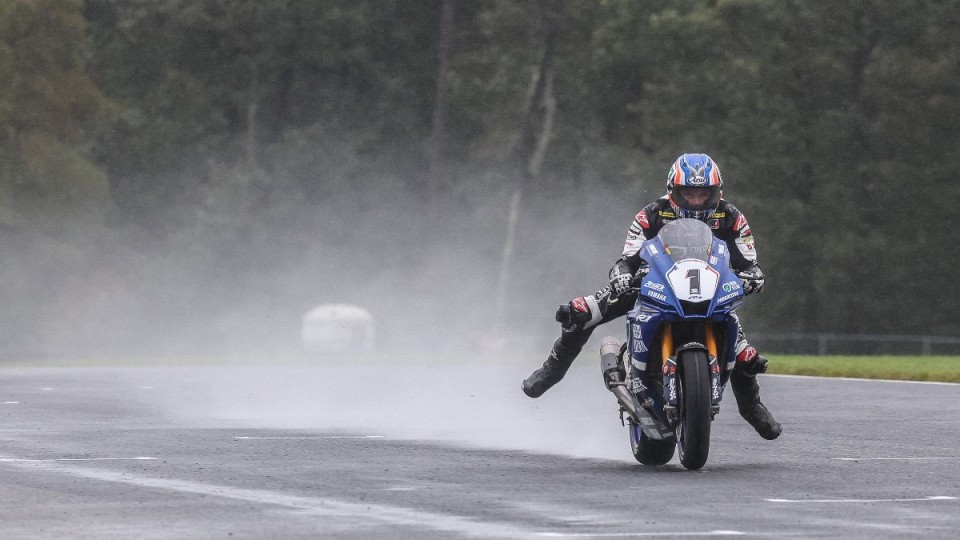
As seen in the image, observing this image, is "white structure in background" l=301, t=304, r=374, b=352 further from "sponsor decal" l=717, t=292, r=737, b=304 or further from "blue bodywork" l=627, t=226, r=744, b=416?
"sponsor decal" l=717, t=292, r=737, b=304

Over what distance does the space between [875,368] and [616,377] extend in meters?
17.0

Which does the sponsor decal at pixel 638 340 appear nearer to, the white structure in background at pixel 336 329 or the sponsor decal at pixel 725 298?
the sponsor decal at pixel 725 298

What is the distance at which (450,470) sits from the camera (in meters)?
13.3

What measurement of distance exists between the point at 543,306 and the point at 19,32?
68.2 feet

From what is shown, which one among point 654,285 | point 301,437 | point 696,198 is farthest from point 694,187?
point 301,437

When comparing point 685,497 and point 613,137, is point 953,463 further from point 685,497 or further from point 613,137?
point 613,137

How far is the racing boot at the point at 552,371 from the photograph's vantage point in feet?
48.8

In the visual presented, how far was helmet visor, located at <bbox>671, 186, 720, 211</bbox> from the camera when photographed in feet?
46.3

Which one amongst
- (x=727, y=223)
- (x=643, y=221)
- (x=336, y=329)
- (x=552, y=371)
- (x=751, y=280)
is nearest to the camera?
(x=751, y=280)

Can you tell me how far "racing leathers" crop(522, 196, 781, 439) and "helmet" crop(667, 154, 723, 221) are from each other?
93 mm

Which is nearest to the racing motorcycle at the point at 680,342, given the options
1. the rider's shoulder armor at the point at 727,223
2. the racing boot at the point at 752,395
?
the racing boot at the point at 752,395

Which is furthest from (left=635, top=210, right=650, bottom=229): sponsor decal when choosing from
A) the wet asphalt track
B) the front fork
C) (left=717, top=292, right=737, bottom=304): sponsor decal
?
the wet asphalt track

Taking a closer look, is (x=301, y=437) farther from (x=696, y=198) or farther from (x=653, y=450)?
(x=696, y=198)

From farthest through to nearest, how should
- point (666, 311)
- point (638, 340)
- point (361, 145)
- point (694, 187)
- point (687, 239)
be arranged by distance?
point (361, 145)
point (694, 187)
point (638, 340)
point (687, 239)
point (666, 311)
